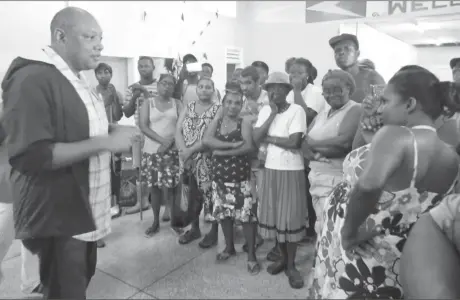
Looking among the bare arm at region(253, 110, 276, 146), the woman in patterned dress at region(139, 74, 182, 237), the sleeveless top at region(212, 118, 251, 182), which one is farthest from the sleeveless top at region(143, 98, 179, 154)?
the bare arm at region(253, 110, 276, 146)

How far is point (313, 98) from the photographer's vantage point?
3.27 metres

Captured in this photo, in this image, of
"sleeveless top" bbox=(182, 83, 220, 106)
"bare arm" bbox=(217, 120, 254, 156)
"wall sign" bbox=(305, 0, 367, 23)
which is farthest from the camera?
"sleeveless top" bbox=(182, 83, 220, 106)

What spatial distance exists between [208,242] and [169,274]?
576 mm

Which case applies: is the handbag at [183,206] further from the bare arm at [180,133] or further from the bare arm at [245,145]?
the bare arm at [245,145]

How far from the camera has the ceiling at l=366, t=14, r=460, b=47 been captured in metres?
1.47

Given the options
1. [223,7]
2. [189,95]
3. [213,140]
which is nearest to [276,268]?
[213,140]

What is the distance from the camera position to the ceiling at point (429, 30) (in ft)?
4.83

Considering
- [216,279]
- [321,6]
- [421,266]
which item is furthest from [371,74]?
[421,266]

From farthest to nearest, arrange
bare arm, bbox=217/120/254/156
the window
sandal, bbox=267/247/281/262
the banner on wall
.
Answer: the window → sandal, bbox=267/247/281/262 → bare arm, bbox=217/120/254/156 → the banner on wall

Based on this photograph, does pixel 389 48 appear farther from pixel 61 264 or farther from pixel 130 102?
pixel 130 102

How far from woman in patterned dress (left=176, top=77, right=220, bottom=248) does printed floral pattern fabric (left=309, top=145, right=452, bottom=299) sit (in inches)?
66.9

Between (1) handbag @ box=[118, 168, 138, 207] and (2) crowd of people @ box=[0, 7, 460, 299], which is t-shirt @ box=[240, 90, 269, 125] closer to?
(2) crowd of people @ box=[0, 7, 460, 299]

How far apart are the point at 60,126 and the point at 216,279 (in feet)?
5.97

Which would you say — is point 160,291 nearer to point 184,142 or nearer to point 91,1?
point 184,142
